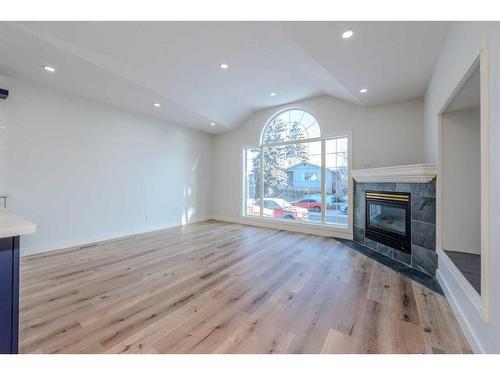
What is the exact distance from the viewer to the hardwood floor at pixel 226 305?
60.1 inches

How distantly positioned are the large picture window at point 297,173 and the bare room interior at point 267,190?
4 centimetres

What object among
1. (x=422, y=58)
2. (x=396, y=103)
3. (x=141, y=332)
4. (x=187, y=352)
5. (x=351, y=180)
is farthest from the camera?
(x=351, y=180)

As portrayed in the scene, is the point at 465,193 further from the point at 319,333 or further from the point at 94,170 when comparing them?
the point at 94,170

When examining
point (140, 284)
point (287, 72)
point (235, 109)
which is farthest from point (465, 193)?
point (235, 109)

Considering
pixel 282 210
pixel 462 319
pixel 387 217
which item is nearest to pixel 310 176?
pixel 282 210

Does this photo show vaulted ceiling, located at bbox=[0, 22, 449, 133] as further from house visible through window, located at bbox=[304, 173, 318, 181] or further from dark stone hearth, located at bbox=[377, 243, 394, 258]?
dark stone hearth, located at bbox=[377, 243, 394, 258]

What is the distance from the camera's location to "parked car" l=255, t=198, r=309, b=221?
16.9 ft

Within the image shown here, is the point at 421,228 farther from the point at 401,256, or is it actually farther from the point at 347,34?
the point at 347,34

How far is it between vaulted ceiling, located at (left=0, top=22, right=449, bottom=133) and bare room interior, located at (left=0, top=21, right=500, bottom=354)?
0.09 feet

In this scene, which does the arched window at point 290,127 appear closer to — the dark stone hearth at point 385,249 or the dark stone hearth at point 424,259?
the dark stone hearth at point 385,249

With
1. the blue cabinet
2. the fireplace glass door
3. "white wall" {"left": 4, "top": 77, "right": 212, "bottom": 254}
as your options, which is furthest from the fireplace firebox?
"white wall" {"left": 4, "top": 77, "right": 212, "bottom": 254}

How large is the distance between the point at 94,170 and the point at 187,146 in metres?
2.36

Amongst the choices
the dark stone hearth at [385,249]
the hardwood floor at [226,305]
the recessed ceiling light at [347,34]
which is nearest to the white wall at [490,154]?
the hardwood floor at [226,305]

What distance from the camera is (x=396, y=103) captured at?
3955 millimetres
